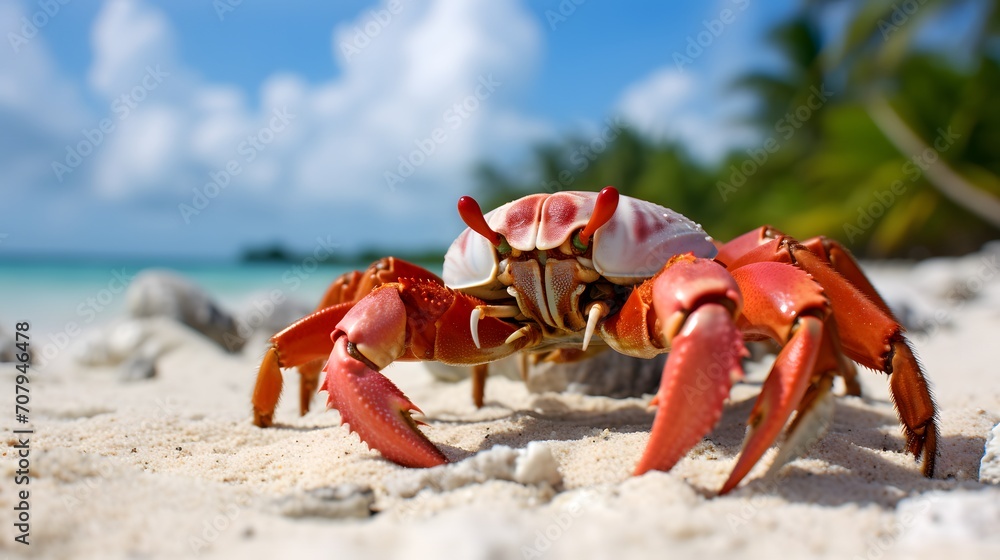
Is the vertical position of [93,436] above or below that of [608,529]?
above

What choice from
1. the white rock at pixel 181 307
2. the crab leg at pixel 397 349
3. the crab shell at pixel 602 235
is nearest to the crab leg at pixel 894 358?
the crab shell at pixel 602 235

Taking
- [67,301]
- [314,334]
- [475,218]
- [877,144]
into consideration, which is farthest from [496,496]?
[877,144]

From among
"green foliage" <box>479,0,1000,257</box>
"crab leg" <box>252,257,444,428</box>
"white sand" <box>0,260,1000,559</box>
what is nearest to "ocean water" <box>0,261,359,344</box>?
"crab leg" <box>252,257,444,428</box>

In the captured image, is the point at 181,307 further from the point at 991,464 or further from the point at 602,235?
the point at 991,464

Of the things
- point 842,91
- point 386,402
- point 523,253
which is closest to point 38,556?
point 386,402

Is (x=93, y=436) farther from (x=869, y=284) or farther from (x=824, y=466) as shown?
(x=869, y=284)

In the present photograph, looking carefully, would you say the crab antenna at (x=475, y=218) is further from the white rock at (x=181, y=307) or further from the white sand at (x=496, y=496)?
the white rock at (x=181, y=307)
